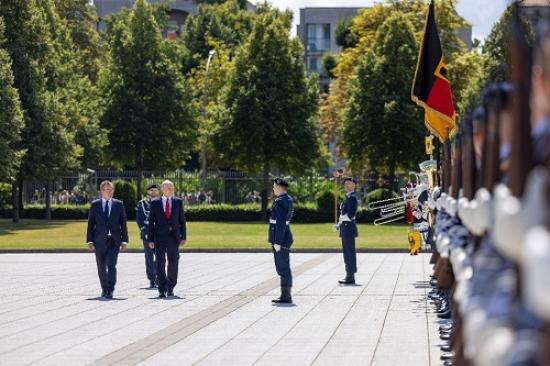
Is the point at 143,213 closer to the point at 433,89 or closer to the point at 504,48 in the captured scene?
the point at 433,89

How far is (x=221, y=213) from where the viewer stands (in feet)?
213

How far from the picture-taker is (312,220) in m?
63.2

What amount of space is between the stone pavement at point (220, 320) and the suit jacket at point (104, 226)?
0.96m

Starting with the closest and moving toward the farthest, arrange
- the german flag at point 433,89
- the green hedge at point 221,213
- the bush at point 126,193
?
the german flag at point 433,89 < the green hedge at point 221,213 < the bush at point 126,193

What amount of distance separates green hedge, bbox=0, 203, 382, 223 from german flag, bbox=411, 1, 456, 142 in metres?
38.4

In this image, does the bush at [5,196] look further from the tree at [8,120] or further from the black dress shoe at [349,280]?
the black dress shoe at [349,280]

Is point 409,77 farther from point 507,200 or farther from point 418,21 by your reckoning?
point 507,200

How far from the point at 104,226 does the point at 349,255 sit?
4.97 m

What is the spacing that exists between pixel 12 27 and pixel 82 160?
1033cm

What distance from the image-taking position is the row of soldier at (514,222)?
379 cm

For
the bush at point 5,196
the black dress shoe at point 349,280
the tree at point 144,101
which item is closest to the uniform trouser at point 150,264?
the black dress shoe at point 349,280

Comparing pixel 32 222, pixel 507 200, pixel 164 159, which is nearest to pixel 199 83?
pixel 164 159

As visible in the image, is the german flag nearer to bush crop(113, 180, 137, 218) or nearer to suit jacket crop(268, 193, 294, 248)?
suit jacket crop(268, 193, 294, 248)

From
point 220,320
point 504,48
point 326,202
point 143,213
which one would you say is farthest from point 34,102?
point 504,48
